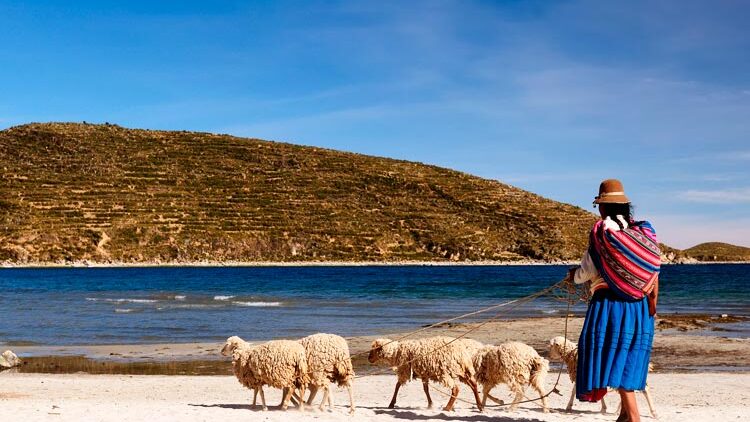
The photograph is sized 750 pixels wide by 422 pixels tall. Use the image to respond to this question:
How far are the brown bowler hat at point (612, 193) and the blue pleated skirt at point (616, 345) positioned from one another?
807mm

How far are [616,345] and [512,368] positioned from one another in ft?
9.92

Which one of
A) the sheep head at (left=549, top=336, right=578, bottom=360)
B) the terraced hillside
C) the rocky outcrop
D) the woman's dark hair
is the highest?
the terraced hillside

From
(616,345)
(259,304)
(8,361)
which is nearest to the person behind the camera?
(616,345)

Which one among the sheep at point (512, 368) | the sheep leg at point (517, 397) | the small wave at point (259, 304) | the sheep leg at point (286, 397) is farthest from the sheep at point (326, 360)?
the small wave at point (259, 304)

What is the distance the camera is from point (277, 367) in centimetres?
1023

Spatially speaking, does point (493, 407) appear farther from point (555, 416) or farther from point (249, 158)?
point (249, 158)

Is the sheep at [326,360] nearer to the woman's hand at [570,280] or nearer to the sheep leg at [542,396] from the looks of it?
the sheep leg at [542,396]

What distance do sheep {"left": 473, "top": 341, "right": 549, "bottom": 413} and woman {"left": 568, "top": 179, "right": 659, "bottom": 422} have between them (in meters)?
2.73

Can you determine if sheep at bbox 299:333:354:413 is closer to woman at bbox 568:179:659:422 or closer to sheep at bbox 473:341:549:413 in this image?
sheep at bbox 473:341:549:413

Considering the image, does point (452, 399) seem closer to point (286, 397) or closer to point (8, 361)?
point (286, 397)

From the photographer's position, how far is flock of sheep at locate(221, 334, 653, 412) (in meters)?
10.2

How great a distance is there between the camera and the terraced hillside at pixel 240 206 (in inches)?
3656

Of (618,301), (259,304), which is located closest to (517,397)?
(618,301)

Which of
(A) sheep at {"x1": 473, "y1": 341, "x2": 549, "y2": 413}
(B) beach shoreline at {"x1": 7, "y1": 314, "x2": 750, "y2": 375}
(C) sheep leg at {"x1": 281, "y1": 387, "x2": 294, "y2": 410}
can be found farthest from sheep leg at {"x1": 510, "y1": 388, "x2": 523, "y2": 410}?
(C) sheep leg at {"x1": 281, "y1": 387, "x2": 294, "y2": 410}
